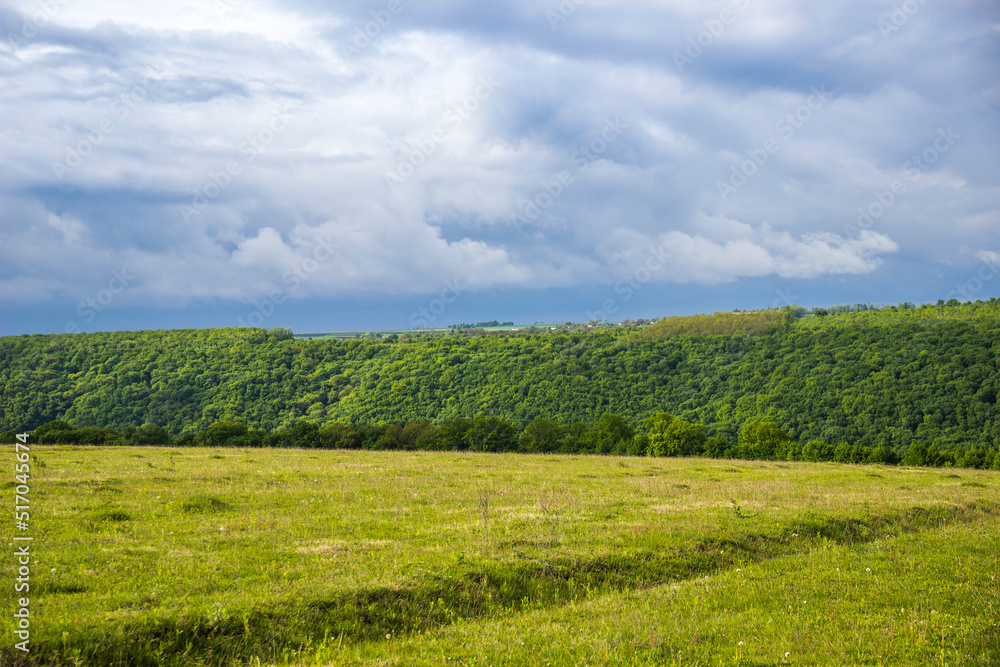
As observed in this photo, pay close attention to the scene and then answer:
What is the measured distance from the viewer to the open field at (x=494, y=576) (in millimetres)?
8508

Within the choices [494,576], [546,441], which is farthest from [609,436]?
[494,576]

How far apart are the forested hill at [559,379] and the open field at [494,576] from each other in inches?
2978

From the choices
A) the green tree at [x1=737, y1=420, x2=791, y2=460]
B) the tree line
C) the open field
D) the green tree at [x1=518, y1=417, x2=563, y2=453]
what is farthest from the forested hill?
the open field

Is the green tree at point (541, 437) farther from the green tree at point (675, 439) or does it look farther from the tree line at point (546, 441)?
the green tree at point (675, 439)

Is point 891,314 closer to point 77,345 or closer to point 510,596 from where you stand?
point 510,596

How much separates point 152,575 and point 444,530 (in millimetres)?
6589

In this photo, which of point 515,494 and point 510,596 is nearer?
point 510,596

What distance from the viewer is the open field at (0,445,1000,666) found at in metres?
8.51

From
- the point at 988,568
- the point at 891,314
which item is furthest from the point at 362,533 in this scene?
the point at 891,314

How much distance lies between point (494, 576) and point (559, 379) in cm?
10788

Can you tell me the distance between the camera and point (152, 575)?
10586 millimetres

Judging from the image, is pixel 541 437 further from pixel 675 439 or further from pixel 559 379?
pixel 559 379

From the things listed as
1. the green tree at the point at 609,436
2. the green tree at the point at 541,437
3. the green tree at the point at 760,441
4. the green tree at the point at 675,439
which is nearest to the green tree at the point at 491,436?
the green tree at the point at 541,437

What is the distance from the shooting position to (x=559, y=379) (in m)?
119
